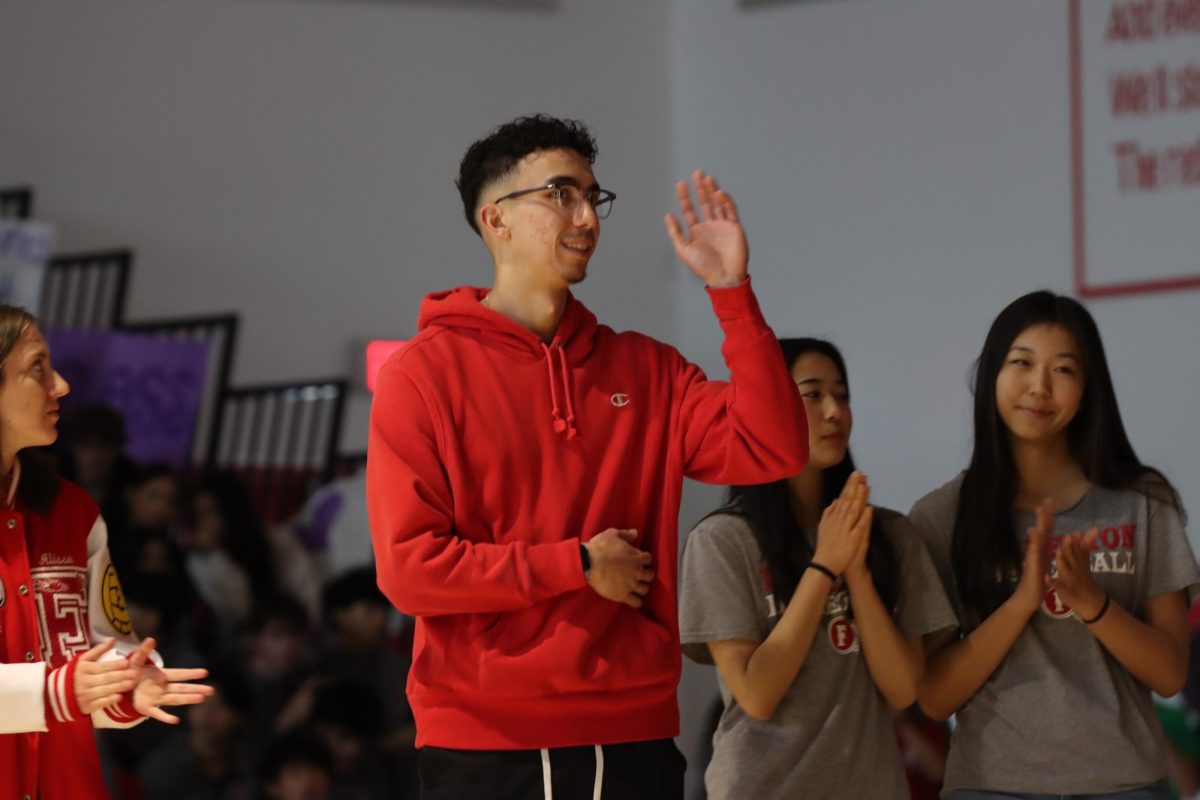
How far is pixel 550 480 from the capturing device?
202cm

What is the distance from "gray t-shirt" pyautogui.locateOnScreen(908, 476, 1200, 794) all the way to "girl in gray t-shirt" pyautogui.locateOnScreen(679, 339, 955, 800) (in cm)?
13

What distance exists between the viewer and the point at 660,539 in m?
2.07

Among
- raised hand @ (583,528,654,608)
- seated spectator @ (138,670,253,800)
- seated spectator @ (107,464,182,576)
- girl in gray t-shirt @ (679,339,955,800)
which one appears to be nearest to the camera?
raised hand @ (583,528,654,608)

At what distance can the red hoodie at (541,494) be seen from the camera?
76.2 inches

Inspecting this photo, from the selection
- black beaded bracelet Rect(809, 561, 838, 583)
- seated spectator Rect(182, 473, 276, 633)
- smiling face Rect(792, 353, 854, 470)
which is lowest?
seated spectator Rect(182, 473, 276, 633)

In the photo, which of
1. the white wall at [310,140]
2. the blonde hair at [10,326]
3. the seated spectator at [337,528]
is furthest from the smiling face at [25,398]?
the white wall at [310,140]

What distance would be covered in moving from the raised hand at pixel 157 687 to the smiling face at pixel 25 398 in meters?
0.34

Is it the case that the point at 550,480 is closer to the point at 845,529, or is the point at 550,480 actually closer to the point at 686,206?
the point at 686,206

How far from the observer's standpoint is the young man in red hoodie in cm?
194

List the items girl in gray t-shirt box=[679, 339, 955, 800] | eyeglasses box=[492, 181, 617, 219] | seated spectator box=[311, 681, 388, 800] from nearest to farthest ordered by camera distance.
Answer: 1. eyeglasses box=[492, 181, 617, 219]
2. girl in gray t-shirt box=[679, 339, 955, 800]
3. seated spectator box=[311, 681, 388, 800]

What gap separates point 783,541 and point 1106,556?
1.65 feet

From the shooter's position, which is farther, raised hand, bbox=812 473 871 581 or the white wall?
the white wall

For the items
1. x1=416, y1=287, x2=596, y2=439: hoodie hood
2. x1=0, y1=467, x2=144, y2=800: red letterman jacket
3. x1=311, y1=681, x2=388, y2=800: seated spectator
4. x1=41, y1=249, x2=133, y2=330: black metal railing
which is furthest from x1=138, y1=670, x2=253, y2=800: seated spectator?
x1=416, y1=287, x2=596, y2=439: hoodie hood

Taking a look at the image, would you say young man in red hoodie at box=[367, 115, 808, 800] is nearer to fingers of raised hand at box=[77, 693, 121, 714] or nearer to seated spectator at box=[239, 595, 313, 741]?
fingers of raised hand at box=[77, 693, 121, 714]
